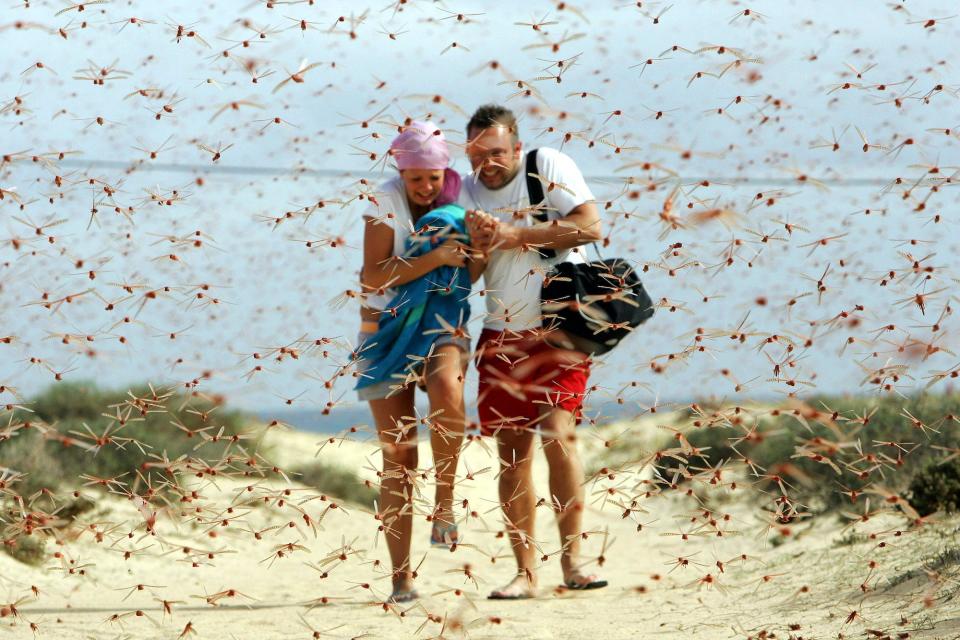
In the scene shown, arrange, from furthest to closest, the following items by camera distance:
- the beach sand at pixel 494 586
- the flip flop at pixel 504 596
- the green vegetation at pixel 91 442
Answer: the green vegetation at pixel 91 442, the flip flop at pixel 504 596, the beach sand at pixel 494 586

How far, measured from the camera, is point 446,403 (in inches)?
207

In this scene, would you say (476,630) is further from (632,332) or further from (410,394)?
(632,332)

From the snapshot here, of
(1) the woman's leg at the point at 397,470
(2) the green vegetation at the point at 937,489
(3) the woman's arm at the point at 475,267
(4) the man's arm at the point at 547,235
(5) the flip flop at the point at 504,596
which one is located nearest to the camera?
(4) the man's arm at the point at 547,235

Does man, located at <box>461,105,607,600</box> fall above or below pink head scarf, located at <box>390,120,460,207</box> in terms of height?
below

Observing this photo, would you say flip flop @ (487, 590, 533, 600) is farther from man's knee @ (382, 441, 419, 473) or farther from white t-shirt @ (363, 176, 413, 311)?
white t-shirt @ (363, 176, 413, 311)

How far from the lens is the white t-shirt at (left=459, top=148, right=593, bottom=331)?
5.32m

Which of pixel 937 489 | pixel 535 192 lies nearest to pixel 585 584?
pixel 535 192

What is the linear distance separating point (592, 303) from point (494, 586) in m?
3.64

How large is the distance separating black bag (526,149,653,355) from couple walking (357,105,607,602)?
0.06 metres

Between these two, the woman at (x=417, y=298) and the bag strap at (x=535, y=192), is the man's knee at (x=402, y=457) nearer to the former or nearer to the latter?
the woman at (x=417, y=298)

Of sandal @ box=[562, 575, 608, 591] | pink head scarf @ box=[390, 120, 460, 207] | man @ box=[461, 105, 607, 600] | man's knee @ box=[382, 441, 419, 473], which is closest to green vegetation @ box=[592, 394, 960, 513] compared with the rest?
sandal @ box=[562, 575, 608, 591]

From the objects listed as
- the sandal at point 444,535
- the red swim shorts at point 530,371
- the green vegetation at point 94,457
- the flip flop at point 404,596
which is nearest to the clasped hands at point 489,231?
the red swim shorts at point 530,371

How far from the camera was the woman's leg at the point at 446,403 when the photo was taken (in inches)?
204

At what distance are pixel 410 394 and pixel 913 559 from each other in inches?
128
